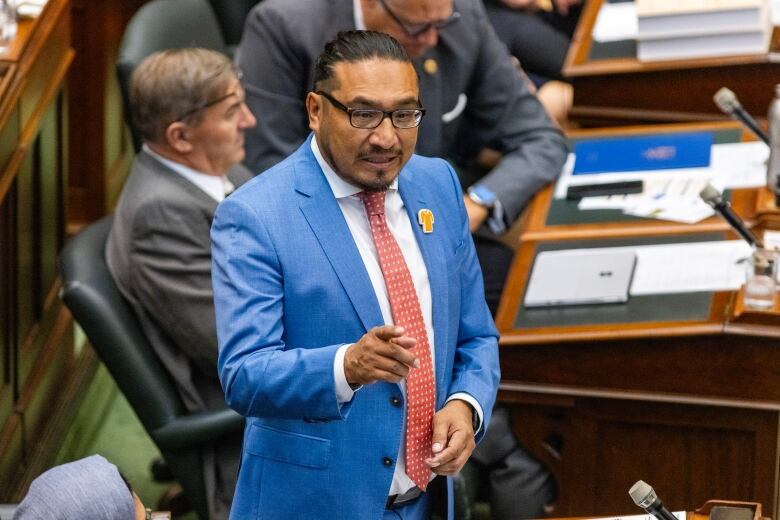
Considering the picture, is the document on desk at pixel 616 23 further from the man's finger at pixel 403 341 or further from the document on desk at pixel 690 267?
the man's finger at pixel 403 341

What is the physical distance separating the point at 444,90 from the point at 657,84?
0.87 m

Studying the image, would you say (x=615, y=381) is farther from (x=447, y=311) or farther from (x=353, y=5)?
(x=353, y=5)

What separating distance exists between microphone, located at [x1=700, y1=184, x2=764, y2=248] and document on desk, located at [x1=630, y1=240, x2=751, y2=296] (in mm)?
78

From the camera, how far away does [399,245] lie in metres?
2.10

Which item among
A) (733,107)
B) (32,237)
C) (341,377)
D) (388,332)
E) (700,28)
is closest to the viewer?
(388,332)

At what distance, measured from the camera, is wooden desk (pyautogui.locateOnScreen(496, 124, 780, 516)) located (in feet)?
9.10

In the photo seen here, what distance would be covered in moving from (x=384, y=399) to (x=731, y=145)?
203cm

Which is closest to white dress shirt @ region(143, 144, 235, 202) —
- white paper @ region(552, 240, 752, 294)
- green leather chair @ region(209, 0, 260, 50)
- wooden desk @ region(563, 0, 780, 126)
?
white paper @ region(552, 240, 752, 294)

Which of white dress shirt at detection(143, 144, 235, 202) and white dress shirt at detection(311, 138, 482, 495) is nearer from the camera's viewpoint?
white dress shirt at detection(311, 138, 482, 495)

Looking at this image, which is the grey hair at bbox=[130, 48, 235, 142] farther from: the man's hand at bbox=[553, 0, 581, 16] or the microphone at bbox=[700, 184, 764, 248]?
the man's hand at bbox=[553, 0, 581, 16]

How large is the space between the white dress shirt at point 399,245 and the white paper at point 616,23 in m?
2.32

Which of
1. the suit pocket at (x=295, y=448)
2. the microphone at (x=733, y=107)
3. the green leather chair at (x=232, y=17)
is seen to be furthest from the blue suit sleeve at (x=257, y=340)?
the green leather chair at (x=232, y=17)

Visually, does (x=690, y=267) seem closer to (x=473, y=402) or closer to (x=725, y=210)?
(x=725, y=210)

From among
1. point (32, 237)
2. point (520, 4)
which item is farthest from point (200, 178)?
point (520, 4)
